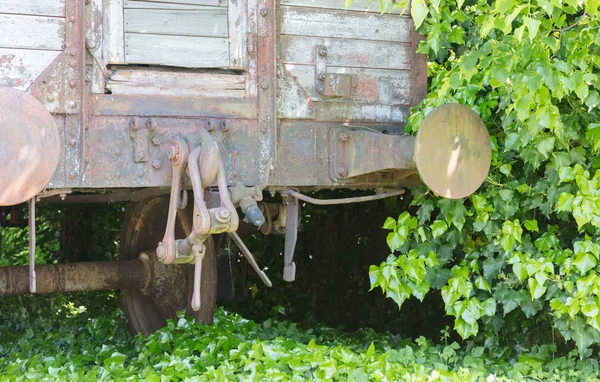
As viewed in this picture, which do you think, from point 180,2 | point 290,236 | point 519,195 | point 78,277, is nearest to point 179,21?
point 180,2

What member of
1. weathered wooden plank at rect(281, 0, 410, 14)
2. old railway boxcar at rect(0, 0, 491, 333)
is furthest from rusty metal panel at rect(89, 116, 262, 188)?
weathered wooden plank at rect(281, 0, 410, 14)

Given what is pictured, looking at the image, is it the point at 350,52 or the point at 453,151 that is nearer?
the point at 453,151

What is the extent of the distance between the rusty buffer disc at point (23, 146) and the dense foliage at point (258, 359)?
1.12m

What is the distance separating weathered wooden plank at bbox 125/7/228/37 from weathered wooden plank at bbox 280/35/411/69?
0.36 m

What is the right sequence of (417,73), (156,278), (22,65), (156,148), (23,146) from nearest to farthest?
(23,146) → (22,65) → (156,148) → (417,73) → (156,278)

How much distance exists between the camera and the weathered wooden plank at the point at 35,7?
399cm

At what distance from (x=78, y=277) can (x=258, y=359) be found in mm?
1816

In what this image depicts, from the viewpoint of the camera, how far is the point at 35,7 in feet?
13.4

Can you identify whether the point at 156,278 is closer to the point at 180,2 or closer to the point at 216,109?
the point at 216,109

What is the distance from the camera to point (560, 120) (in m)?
4.18

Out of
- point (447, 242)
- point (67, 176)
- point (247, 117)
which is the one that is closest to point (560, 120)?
point (447, 242)

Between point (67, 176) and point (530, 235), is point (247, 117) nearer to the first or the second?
point (67, 176)

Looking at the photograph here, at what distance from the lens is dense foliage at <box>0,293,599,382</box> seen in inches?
167

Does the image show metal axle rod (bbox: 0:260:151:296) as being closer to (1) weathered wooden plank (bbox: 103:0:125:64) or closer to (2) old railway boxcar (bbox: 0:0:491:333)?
(2) old railway boxcar (bbox: 0:0:491:333)
